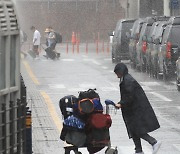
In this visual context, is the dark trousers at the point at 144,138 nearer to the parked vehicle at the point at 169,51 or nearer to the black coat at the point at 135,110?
the black coat at the point at 135,110

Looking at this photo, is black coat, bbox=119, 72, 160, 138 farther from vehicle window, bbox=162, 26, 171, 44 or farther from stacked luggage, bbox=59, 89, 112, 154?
vehicle window, bbox=162, 26, 171, 44

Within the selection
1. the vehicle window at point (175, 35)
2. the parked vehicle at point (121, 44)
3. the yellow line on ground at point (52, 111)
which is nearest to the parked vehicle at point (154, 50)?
the vehicle window at point (175, 35)

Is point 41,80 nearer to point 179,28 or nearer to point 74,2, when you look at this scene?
point 179,28

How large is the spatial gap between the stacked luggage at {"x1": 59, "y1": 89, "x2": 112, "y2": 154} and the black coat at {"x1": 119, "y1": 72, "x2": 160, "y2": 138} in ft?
3.41

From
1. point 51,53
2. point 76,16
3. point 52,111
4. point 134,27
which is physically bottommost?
point 52,111

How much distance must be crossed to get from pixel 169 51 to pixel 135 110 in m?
15.5

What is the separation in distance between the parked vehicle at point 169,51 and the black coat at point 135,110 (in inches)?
609

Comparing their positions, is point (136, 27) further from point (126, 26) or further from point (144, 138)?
point (144, 138)

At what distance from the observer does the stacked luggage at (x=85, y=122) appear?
12312mm

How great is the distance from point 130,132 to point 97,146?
4.04 feet

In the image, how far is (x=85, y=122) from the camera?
12.5 meters

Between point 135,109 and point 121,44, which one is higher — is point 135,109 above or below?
below

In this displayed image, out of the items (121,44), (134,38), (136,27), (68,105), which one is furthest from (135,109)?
(121,44)

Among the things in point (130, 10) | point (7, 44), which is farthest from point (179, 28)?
point (130, 10)
